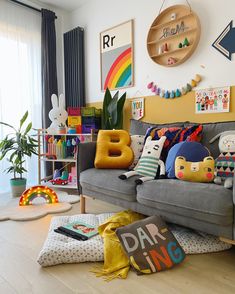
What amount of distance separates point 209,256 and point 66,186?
182 centimetres

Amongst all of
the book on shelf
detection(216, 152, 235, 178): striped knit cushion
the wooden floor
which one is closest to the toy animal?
the book on shelf

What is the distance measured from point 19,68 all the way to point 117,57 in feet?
3.96

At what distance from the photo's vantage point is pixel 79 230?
166cm

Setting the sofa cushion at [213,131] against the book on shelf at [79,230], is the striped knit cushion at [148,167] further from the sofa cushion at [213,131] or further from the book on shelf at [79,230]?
the book on shelf at [79,230]

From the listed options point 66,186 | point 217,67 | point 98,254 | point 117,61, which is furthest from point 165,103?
point 98,254

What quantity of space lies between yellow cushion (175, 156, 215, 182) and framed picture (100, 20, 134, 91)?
153 centimetres

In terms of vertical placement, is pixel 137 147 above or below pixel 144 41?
below

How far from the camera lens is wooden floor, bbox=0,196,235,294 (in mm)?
1150

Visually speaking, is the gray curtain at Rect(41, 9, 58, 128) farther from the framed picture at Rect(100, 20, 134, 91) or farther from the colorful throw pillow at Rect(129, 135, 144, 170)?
the colorful throw pillow at Rect(129, 135, 144, 170)

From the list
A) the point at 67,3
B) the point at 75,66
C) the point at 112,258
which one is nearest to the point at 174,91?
the point at 75,66

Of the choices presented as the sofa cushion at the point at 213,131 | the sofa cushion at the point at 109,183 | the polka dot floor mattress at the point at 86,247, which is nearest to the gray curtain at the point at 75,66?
the sofa cushion at the point at 109,183

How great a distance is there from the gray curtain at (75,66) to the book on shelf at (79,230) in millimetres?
1960

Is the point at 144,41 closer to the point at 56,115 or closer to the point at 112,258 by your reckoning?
the point at 56,115

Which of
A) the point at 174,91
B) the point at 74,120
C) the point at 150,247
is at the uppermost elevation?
the point at 174,91
